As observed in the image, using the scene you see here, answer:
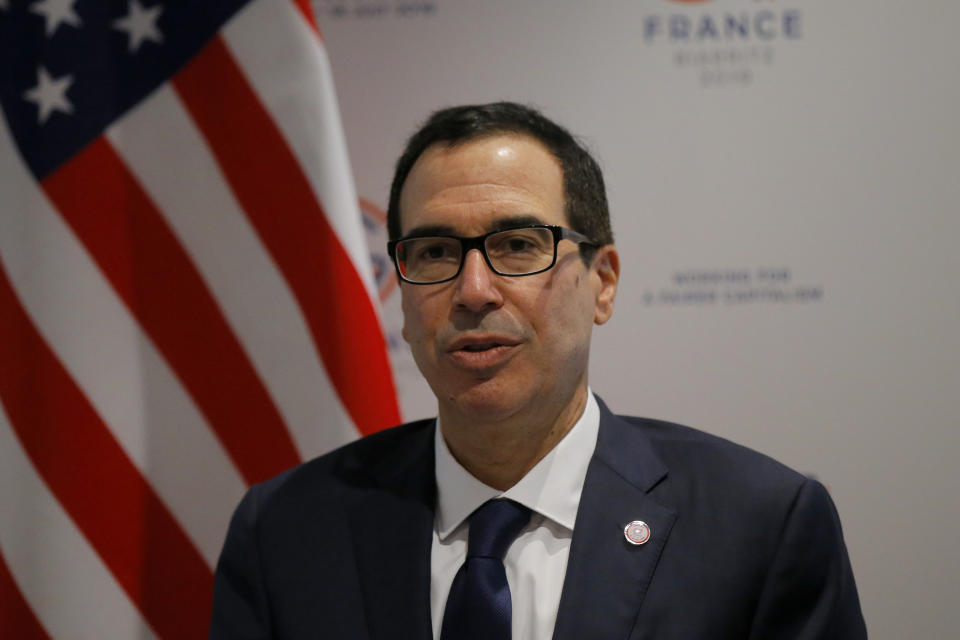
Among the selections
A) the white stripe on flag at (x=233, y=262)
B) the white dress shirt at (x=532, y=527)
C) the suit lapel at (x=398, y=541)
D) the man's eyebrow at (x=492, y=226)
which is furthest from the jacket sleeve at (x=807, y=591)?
the white stripe on flag at (x=233, y=262)

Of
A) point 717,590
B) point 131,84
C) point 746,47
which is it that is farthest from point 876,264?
point 131,84

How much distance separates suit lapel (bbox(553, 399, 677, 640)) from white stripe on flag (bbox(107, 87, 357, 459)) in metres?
0.66

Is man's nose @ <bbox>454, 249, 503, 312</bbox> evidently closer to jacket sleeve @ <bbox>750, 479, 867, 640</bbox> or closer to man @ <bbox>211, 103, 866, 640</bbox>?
man @ <bbox>211, 103, 866, 640</bbox>

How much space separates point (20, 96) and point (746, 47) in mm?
1809

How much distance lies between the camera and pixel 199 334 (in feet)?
6.01

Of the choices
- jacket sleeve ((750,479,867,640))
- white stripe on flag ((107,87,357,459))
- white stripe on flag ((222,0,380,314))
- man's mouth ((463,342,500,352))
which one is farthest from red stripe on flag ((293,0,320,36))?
jacket sleeve ((750,479,867,640))

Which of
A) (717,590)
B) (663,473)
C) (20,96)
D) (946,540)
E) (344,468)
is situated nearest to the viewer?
(717,590)

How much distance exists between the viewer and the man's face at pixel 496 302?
4.39 ft

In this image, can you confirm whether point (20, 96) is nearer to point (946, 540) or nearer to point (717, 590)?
point (717, 590)

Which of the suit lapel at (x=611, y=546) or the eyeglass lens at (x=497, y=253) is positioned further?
the eyeglass lens at (x=497, y=253)

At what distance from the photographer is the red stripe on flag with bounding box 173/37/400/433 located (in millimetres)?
1838

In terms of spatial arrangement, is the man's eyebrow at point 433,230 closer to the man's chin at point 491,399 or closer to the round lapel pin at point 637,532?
the man's chin at point 491,399

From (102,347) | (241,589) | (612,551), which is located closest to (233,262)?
(102,347)

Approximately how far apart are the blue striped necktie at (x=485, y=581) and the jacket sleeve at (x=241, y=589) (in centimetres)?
35
